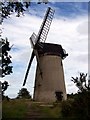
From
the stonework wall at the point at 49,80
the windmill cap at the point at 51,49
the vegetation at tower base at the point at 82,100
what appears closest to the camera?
the vegetation at tower base at the point at 82,100

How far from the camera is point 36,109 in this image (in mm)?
32469

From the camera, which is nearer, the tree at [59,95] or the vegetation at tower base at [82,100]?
the vegetation at tower base at [82,100]

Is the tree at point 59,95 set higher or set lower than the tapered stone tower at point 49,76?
lower

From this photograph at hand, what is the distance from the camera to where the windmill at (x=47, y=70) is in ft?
142

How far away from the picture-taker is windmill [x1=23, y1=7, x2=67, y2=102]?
Answer: 142 ft

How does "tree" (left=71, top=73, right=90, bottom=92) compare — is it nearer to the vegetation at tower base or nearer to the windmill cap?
the vegetation at tower base

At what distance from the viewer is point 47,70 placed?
43781mm

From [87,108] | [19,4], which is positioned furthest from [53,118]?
[19,4]

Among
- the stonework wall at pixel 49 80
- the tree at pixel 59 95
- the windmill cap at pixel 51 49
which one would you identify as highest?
the windmill cap at pixel 51 49

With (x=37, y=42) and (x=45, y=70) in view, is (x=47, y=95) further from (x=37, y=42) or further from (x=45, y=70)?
(x=37, y=42)

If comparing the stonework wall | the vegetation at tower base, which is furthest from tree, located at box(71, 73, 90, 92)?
the stonework wall

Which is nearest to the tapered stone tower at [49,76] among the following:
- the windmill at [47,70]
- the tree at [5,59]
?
the windmill at [47,70]

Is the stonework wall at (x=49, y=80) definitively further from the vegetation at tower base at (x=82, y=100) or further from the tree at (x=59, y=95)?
the vegetation at tower base at (x=82, y=100)

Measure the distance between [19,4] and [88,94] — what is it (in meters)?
8.46
